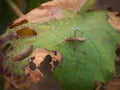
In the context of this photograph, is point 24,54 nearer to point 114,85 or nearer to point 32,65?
point 32,65

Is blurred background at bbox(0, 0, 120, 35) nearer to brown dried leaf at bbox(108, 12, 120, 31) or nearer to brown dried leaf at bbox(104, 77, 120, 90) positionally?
brown dried leaf at bbox(108, 12, 120, 31)

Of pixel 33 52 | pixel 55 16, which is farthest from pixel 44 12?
pixel 33 52

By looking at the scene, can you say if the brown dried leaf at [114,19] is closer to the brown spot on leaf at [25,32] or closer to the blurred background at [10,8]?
the brown spot on leaf at [25,32]

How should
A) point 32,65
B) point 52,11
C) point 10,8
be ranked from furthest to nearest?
1. point 10,8
2. point 52,11
3. point 32,65

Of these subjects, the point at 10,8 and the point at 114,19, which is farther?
the point at 10,8

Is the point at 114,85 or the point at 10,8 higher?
the point at 10,8

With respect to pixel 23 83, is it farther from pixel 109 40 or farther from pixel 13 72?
pixel 109 40

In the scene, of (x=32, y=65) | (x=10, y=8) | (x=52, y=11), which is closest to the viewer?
(x=32, y=65)

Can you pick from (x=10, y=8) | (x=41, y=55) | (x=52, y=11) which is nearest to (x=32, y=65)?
(x=41, y=55)
